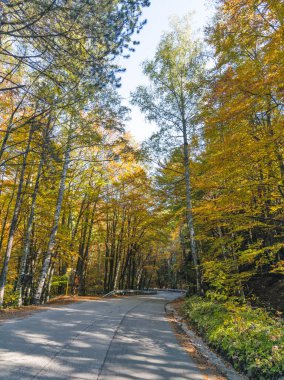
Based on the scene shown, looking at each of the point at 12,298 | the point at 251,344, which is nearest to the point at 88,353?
the point at 251,344

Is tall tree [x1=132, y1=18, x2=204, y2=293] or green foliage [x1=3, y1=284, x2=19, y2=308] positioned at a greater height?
tall tree [x1=132, y1=18, x2=204, y2=293]

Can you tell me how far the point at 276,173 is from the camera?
26.8ft

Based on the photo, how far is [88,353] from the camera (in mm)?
4461

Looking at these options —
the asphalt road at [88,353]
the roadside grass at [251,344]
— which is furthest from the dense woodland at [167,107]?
the asphalt road at [88,353]

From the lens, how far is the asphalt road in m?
3.66

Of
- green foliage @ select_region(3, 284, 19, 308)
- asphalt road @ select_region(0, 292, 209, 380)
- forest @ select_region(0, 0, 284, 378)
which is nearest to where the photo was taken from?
asphalt road @ select_region(0, 292, 209, 380)

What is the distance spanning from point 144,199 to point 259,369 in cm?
1606

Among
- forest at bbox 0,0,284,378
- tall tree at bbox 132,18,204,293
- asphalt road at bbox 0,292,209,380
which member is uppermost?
tall tree at bbox 132,18,204,293

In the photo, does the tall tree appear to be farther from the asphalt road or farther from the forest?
the asphalt road

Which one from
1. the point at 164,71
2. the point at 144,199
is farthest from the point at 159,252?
the point at 164,71

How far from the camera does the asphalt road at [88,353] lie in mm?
3660

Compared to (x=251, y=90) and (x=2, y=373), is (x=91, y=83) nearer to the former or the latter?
(x=251, y=90)

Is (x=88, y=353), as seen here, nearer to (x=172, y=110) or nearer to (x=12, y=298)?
(x=12, y=298)

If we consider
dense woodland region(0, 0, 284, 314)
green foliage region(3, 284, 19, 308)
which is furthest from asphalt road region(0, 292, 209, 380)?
green foliage region(3, 284, 19, 308)
